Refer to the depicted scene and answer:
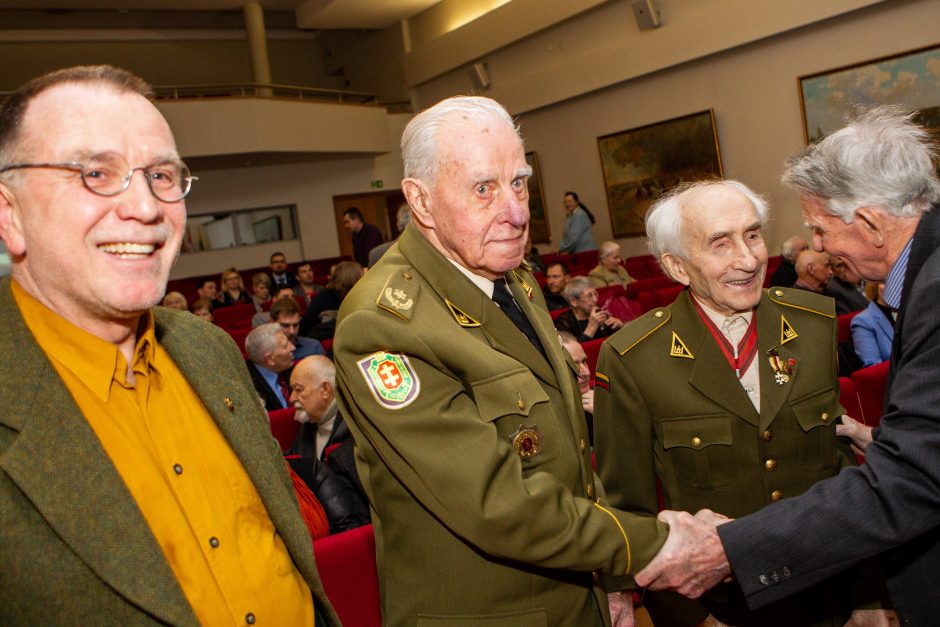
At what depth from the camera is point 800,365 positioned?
2.17 meters

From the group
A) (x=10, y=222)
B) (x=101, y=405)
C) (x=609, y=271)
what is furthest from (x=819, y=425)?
(x=609, y=271)

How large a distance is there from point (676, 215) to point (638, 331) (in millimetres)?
349

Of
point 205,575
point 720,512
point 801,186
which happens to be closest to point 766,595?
point 720,512

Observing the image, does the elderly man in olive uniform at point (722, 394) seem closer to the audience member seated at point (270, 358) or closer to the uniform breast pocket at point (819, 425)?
the uniform breast pocket at point (819, 425)

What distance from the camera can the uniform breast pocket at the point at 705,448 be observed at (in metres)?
2.12

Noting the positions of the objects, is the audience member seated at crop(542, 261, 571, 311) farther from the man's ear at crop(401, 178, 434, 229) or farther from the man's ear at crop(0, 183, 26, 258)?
the man's ear at crop(0, 183, 26, 258)

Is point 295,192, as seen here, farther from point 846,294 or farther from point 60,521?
point 60,521

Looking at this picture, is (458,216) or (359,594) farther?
(359,594)

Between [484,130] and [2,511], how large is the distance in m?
1.13

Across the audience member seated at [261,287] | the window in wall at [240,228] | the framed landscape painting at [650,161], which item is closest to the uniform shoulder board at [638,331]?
the audience member seated at [261,287]

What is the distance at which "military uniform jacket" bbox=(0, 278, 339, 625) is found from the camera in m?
1.07

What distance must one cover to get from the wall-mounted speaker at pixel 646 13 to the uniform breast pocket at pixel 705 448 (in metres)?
10.6

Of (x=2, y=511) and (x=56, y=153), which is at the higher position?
(x=56, y=153)

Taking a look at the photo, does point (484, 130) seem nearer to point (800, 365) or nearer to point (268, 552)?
point (268, 552)
